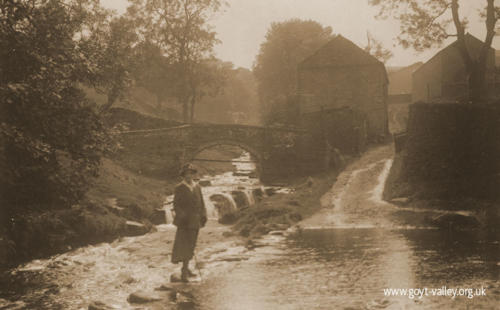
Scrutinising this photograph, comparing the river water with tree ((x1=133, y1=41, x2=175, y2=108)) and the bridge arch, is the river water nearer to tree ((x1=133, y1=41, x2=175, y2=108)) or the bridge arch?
the bridge arch

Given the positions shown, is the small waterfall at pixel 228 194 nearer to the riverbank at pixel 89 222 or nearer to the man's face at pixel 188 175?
the riverbank at pixel 89 222

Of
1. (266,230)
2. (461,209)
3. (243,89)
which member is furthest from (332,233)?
(243,89)

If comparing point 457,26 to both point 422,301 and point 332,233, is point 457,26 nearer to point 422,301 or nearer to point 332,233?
point 332,233

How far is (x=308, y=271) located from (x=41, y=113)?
7.14 metres

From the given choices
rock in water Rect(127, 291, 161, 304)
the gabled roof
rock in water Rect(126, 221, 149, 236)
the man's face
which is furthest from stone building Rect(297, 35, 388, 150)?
rock in water Rect(127, 291, 161, 304)

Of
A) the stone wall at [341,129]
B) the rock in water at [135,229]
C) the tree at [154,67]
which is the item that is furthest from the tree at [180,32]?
the rock in water at [135,229]

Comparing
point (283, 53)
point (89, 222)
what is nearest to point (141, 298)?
point (89, 222)

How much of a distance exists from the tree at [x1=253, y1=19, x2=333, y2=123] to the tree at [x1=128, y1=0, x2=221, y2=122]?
42.9 ft

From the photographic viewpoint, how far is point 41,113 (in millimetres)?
12414

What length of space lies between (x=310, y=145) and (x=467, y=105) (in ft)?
48.9

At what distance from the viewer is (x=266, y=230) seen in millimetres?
15719

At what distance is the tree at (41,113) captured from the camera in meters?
11.8

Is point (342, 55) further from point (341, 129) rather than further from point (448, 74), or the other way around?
point (448, 74)

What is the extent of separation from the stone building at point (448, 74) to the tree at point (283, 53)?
11981mm
